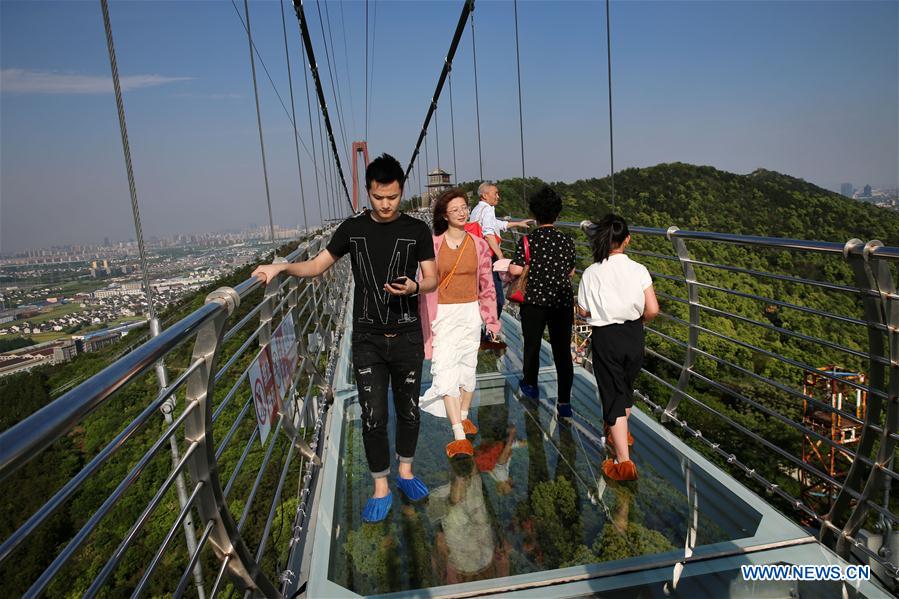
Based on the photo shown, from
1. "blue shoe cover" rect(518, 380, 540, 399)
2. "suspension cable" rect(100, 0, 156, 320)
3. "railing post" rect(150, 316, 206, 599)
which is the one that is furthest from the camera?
"blue shoe cover" rect(518, 380, 540, 399)

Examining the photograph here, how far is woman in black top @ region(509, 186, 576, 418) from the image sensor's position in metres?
3.20

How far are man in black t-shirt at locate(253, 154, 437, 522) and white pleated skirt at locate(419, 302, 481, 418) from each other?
0.47 meters

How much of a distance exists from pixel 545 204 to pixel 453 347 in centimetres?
93

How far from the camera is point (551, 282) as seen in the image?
320cm

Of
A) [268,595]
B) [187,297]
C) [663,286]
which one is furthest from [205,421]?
[663,286]

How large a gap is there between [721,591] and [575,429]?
1278 millimetres

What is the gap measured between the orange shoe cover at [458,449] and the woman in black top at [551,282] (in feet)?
2.22

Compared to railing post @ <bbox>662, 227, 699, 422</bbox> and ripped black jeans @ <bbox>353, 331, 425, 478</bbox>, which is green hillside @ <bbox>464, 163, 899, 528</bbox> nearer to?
railing post @ <bbox>662, 227, 699, 422</bbox>

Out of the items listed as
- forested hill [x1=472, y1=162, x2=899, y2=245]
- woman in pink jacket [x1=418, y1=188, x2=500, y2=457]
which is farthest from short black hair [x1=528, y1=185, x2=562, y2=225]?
forested hill [x1=472, y1=162, x2=899, y2=245]

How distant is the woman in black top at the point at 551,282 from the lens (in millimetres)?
3197

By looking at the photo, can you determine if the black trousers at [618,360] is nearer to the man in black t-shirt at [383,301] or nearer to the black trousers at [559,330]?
the black trousers at [559,330]

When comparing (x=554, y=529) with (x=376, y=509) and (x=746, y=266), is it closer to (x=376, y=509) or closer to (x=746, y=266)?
(x=376, y=509)

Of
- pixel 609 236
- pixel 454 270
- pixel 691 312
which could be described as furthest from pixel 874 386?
pixel 454 270

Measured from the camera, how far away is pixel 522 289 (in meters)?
3.27
